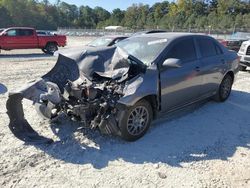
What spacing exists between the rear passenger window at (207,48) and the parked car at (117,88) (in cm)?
60

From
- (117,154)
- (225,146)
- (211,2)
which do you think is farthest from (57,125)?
(211,2)

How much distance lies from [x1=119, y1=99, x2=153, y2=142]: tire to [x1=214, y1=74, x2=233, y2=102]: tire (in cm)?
286

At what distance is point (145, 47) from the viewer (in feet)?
19.8

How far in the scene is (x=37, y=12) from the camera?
349 ft

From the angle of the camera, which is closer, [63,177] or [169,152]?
[63,177]

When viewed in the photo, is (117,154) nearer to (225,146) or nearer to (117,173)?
(117,173)

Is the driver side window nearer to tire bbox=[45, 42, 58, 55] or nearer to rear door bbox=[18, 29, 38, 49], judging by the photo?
rear door bbox=[18, 29, 38, 49]

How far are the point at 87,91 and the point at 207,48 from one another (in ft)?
11.1

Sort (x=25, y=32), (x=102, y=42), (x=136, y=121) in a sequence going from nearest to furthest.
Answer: (x=136, y=121), (x=102, y=42), (x=25, y=32)

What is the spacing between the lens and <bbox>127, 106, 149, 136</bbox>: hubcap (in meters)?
5.09

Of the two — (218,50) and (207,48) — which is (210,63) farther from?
(218,50)

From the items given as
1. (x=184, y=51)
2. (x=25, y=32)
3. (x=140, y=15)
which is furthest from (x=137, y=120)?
(x=140, y=15)

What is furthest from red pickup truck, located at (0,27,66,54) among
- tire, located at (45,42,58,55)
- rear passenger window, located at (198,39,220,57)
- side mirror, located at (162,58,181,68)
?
side mirror, located at (162,58,181,68)

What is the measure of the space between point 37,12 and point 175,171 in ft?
362
